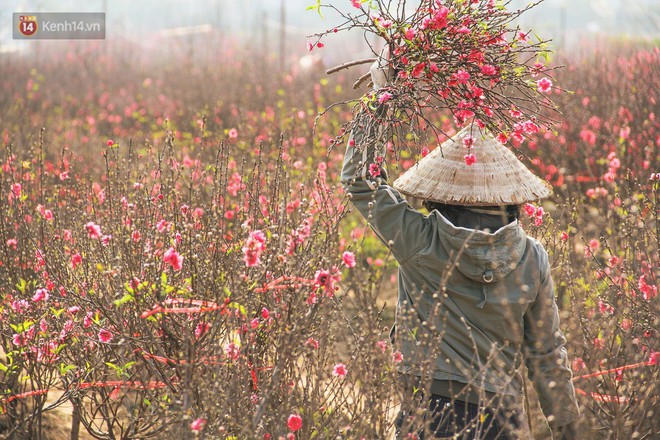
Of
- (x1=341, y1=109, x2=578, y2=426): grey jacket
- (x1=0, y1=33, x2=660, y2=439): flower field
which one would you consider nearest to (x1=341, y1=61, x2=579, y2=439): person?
(x1=341, y1=109, x2=578, y2=426): grey jacket

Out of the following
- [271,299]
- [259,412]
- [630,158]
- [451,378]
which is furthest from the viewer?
[630,158]

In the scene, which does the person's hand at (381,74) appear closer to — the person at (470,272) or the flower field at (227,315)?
the person at (470,272)

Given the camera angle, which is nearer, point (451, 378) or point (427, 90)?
point (451, 378)

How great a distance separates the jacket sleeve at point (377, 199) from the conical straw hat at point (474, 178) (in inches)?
4.1

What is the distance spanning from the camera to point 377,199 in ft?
8.07

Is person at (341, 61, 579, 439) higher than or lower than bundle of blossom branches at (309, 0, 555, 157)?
lower

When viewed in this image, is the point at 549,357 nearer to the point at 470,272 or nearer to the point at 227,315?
the point at 470,272

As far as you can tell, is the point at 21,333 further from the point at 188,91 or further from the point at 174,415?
the point at 188,91

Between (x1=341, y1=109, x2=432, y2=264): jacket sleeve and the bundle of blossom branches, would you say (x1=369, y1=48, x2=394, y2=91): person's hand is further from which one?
(x1=341, y1=109, x2=432, y2=264): jacket sleeve

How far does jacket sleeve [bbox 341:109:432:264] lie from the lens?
2408mm

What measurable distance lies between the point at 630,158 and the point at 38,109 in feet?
35.0

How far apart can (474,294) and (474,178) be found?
1.30 ft

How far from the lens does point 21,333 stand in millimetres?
3010

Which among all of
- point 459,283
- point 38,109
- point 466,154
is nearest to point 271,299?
point 459,283
